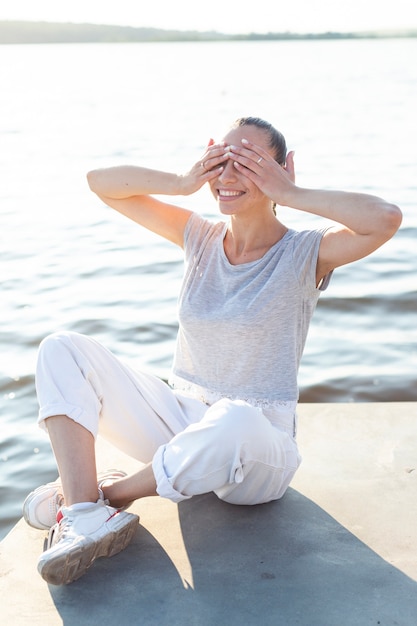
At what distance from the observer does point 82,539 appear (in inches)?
105

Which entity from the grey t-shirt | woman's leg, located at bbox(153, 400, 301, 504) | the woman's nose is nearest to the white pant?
woman's leg, located at bbox(153, 400, 301, 504)

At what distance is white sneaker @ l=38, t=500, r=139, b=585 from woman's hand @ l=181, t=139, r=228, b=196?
1197mm

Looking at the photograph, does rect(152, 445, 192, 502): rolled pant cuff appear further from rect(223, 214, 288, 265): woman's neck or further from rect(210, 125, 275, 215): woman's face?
rect(210, 125, 275, 215): woman's face

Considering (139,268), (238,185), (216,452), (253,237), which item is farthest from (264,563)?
(139,268)

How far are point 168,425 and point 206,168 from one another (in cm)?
94

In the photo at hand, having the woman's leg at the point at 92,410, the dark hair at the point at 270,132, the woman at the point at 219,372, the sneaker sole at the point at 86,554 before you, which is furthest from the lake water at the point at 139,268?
the sneaker sole at the point at 86,554

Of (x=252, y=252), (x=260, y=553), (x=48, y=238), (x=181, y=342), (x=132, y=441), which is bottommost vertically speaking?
(x=48, y=238)

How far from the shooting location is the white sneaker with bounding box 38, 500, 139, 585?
2592 mm

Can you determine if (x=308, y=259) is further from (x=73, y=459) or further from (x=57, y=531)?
(x=57, y=531)

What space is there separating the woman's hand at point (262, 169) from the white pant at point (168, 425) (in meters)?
0.78

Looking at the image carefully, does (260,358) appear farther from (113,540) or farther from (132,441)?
(113,540)

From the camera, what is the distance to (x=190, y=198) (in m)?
11.1

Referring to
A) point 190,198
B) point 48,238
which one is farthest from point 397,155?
point 48,238

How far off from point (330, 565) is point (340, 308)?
4.15m
